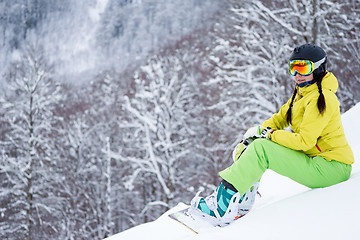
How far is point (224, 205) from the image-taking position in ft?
7.37

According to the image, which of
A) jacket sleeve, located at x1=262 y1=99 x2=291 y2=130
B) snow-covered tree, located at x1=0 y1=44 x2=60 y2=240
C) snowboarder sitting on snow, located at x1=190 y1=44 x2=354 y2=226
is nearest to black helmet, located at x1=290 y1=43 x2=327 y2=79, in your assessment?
snowboarder sitting on snow, located at x1=190 y1=44 x2=354 y2=226

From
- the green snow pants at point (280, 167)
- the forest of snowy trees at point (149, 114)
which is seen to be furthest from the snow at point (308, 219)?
the forest of snowy trees at point (149, 114)

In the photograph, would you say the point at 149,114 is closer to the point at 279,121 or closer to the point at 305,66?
the point at 279,121

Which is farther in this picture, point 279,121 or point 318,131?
point 279,121

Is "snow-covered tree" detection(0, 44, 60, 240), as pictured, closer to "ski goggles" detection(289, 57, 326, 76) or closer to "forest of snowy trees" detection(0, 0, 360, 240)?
"forest of snowy trees" detection(0, 0, 360, 240)

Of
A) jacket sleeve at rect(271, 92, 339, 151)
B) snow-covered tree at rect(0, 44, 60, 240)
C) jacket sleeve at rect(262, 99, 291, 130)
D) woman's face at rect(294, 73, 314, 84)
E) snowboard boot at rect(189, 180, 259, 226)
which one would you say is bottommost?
snow-covered tree at rect(0, 44, 60, 240)

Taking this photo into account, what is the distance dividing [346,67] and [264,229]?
392 inches

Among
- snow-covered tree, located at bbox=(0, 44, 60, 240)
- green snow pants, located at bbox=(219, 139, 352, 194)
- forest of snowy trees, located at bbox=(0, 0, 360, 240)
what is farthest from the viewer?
snow-covered tree, located at bbox=(0, 44, 60, 240)

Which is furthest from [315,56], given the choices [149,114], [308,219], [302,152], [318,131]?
[149,114]

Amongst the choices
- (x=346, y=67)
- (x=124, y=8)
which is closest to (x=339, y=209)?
(x=346, y=67)

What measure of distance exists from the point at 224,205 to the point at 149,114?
9325 millimetres

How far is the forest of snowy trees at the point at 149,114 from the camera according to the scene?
31.8ft

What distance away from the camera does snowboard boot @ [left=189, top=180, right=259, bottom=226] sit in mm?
2215

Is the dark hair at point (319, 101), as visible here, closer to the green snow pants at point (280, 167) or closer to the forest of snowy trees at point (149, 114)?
the green snow pants at point (280, 167)
